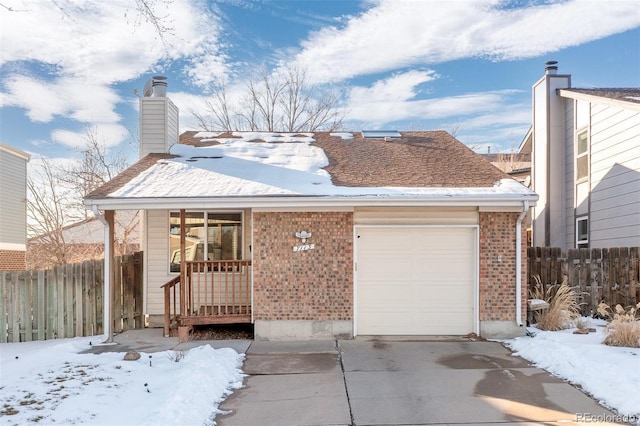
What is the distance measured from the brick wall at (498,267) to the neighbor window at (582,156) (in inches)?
195

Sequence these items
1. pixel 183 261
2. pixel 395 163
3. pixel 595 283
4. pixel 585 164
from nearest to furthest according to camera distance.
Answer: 1. pixel 183 261
2. pixel 595 283
3. pixel 395 163
4. pixel 585 164

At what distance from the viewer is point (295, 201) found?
773cm

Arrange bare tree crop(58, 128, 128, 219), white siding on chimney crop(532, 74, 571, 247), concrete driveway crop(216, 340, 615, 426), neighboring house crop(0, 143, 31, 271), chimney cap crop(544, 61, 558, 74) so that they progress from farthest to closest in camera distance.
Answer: neighboring house crop(0, 143, 31, 271), bare tree crop(58, 128, 128, 219), chimney cap crop(544, 61, 558, 74), white siding on chimney crop(532, 74, 571, 247), concrete driveway crop(216, 340, 615, 426)

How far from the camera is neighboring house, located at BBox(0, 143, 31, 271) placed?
18.8m

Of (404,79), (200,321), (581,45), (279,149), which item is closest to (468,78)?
(404,79)

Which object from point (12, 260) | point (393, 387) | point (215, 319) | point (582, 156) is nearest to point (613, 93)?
point (582, 156)

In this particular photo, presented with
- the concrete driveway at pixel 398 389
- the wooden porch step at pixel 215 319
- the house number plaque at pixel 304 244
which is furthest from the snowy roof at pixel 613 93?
the wooden porch step at pixel 215 319

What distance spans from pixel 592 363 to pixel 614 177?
624cm

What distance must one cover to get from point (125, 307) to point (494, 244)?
24.5ft

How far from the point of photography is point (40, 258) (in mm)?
20125

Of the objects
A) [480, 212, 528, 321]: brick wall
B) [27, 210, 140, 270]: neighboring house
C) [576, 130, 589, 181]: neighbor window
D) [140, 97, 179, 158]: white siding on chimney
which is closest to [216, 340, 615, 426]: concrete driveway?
[480, 212, 528, 321]: brick wall

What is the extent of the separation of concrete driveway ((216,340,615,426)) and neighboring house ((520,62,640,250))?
5.29m

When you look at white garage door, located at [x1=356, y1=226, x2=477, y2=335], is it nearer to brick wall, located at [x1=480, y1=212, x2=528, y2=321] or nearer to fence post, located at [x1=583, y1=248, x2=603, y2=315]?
brick wall, located at [x1=480, y1=212, x2=528, y2=321]

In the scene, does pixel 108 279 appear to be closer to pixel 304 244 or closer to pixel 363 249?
pixel 304 244
